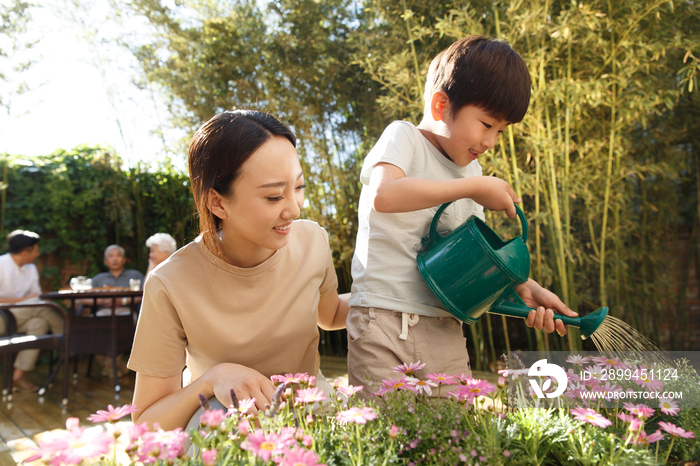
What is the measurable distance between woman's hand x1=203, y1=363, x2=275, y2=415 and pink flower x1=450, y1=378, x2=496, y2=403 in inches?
13.7

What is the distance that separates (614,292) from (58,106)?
6472mm

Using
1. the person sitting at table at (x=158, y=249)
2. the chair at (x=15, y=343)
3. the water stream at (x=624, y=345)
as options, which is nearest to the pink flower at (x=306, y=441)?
the water stream at (x=624, y=345)

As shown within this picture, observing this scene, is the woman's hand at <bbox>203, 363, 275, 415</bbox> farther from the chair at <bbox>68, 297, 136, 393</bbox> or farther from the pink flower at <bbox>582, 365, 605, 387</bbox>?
the chair at <bbox>68, 297, 136, 393</bbox>

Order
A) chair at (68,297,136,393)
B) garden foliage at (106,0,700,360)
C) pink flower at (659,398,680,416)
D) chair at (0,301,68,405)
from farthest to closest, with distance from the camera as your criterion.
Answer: chair at (68,297,136,393)
chair at (0,301,68,405)
garden foliage at (106,0,700,360)
pink flower at (659,398,680,416)

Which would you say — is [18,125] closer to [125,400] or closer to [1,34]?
[1,34]

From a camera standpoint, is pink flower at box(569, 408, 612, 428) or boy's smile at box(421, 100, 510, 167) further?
boy's smile at box(421, 100, 510, 167)

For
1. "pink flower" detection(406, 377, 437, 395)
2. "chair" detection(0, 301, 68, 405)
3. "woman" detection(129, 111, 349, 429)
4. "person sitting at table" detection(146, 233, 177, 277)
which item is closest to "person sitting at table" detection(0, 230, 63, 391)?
"chair" detection(0, 301, 68, 405)

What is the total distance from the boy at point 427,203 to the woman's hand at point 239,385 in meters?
0.21

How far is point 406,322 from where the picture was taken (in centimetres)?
104

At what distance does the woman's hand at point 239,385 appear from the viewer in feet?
2.71

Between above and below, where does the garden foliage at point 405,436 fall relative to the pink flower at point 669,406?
above

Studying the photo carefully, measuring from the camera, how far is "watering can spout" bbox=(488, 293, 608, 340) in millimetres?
816

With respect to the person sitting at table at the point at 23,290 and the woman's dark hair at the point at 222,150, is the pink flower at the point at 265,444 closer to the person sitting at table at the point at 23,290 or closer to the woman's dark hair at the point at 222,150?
the woman's dark hair at the point at 222,150

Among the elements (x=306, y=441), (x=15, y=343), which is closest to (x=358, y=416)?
(x=306, y=441)
